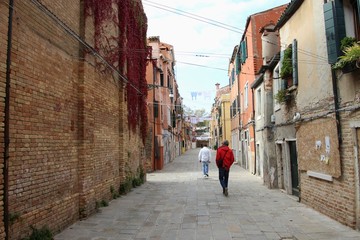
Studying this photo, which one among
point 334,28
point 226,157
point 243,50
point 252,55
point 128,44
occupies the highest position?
point 243,50

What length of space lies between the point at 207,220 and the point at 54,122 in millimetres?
4013

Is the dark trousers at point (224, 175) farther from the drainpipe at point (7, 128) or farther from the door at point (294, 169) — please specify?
the drainpipe at point (7, 128)

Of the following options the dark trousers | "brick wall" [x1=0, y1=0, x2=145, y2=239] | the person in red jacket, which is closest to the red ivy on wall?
"brick wall" [x1=0, y1=0, x2=145, y2=239]

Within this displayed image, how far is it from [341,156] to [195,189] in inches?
283

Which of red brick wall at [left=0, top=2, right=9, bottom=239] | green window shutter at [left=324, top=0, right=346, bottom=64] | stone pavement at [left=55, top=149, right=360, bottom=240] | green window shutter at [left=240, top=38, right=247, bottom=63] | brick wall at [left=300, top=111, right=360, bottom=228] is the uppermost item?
green window shutter at [left=240, top=38, right=247, bottom=63]

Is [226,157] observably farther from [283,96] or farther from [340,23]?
[340,23]

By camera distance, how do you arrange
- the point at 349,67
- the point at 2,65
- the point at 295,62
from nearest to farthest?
the point at 2,65
the point at 349,67
the point at 295,62

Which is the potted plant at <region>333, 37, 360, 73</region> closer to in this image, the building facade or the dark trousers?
the building facade

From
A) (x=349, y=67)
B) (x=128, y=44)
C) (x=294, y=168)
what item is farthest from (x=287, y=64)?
(x=128, y=44)

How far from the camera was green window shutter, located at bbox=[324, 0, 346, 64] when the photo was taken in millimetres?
6879

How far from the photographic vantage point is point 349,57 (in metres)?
6.05

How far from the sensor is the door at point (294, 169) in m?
11.1

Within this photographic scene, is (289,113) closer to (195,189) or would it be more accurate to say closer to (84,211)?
(195,189)

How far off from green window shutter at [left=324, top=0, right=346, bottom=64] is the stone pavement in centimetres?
347
